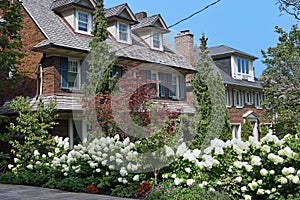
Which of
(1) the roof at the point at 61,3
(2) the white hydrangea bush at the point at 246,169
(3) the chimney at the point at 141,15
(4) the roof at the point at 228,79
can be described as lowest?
(2) the white hydrangea bush at the point at 246,169

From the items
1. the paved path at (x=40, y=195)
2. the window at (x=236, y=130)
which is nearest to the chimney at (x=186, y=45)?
the window at (x=236, y=130)

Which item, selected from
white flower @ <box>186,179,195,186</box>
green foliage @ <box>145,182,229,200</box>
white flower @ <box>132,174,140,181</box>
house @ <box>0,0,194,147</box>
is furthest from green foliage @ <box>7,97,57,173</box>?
white flower @ <box>186,179,195,186</box>

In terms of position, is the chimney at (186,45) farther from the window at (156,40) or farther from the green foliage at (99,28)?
the green foliage at (99,28)

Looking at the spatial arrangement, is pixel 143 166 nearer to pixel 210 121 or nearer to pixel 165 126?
pixel 165 126

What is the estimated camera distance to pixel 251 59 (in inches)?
1213

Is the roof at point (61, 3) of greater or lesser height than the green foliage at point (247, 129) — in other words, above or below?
above

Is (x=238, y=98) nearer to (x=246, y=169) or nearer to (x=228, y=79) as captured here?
(x=228, y=79)

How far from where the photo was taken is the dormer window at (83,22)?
17.9m

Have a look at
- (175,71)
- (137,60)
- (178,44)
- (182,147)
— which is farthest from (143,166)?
(178,44)

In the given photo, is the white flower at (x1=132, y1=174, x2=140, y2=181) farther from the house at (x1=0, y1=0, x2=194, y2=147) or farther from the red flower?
the house at (x1=0, y1=0, x2=194, y2=147)

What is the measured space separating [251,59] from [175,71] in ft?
36.5

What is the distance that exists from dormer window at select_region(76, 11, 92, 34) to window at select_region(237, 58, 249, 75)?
15.0 meters

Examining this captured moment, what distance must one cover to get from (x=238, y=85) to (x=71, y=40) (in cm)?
1494

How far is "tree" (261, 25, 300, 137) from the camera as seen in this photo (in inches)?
720
